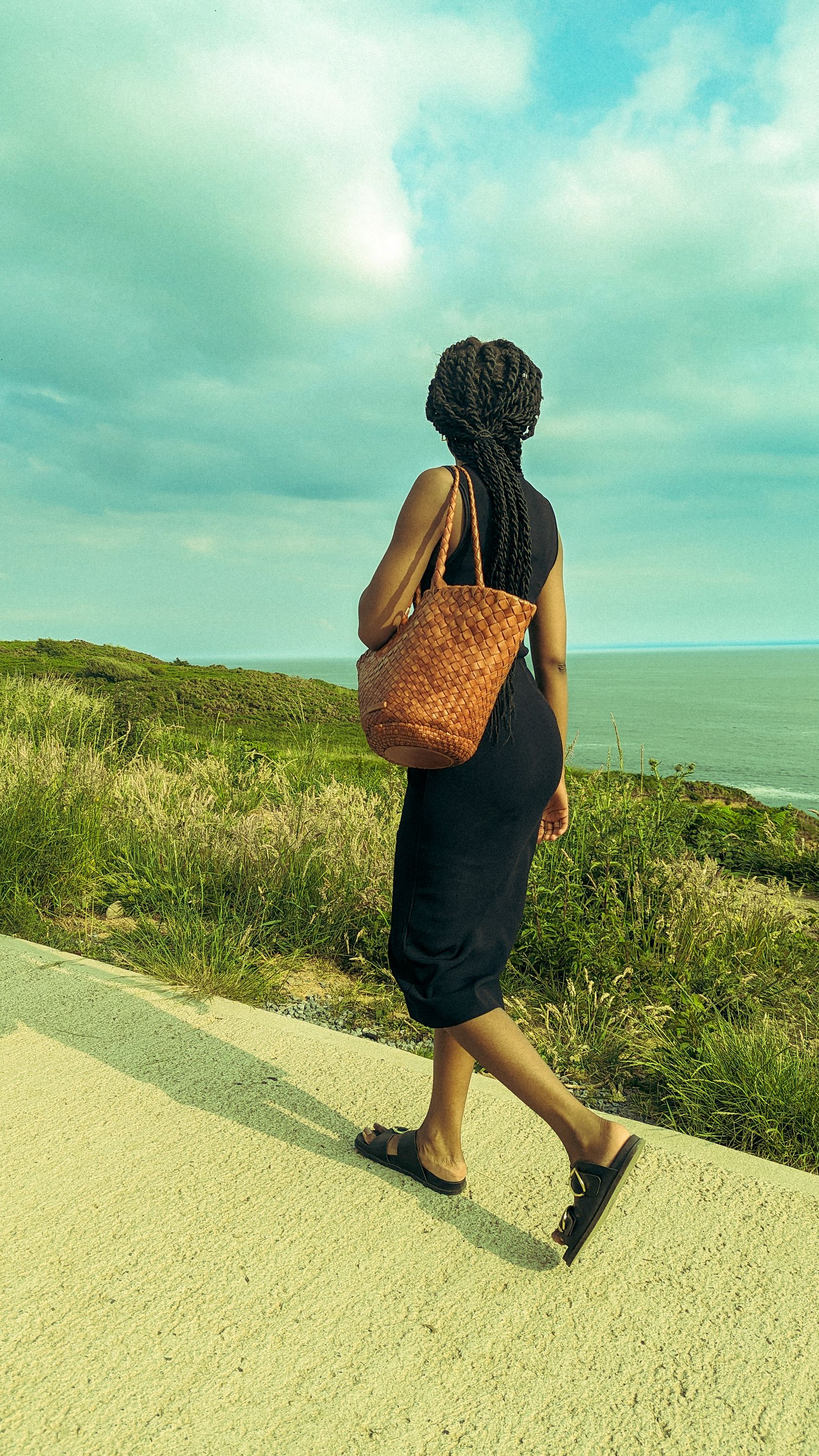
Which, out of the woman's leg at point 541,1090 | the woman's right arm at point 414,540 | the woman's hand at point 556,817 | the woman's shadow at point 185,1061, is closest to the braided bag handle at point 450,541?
the woman's right arm at point 414,540

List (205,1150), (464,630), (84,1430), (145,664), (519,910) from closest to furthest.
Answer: (84,1430) < (464,630) < (519,910) < (205,1150) < (145,664)

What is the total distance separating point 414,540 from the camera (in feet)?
6.49

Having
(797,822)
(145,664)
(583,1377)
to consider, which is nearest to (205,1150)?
(583,1377)

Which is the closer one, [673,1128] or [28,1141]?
[28,1141]

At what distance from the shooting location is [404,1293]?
1.93 metres

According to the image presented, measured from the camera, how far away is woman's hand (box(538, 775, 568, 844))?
2.45 metres

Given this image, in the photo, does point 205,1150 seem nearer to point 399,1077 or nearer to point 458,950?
point 399,1077

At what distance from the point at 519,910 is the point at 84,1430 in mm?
1391

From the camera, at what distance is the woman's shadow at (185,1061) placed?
2227 mm

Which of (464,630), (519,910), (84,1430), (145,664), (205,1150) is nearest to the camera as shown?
(84,1430)

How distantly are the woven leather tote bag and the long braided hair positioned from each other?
0.15 metres

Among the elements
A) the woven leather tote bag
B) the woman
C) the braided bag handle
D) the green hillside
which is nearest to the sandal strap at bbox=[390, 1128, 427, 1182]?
the woman

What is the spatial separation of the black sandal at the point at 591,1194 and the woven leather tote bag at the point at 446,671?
1.05 m

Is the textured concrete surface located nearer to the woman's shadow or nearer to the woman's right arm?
the woman's shadow
